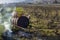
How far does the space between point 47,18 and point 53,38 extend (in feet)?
0.59

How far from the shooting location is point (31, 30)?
107 cm

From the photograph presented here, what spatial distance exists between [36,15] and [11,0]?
0.26 metres

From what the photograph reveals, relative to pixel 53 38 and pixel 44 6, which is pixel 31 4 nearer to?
pixel 44 6

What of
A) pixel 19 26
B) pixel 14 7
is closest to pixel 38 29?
pixel 19 26

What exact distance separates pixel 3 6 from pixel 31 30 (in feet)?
1.08

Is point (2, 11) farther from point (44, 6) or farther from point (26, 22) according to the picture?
point (44, 6)

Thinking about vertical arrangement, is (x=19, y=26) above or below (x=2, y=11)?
below

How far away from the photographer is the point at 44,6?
108cm

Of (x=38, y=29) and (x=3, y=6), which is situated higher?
(x=3, y=6)

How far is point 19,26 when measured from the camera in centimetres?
108

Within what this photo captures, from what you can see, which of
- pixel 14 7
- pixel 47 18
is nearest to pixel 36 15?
pixel 47 18

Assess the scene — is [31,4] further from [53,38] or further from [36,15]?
[53,38]

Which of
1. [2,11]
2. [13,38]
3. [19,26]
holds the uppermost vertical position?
[2,11]

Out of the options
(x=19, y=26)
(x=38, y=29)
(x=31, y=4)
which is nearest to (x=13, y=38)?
(x=19, y=26)
